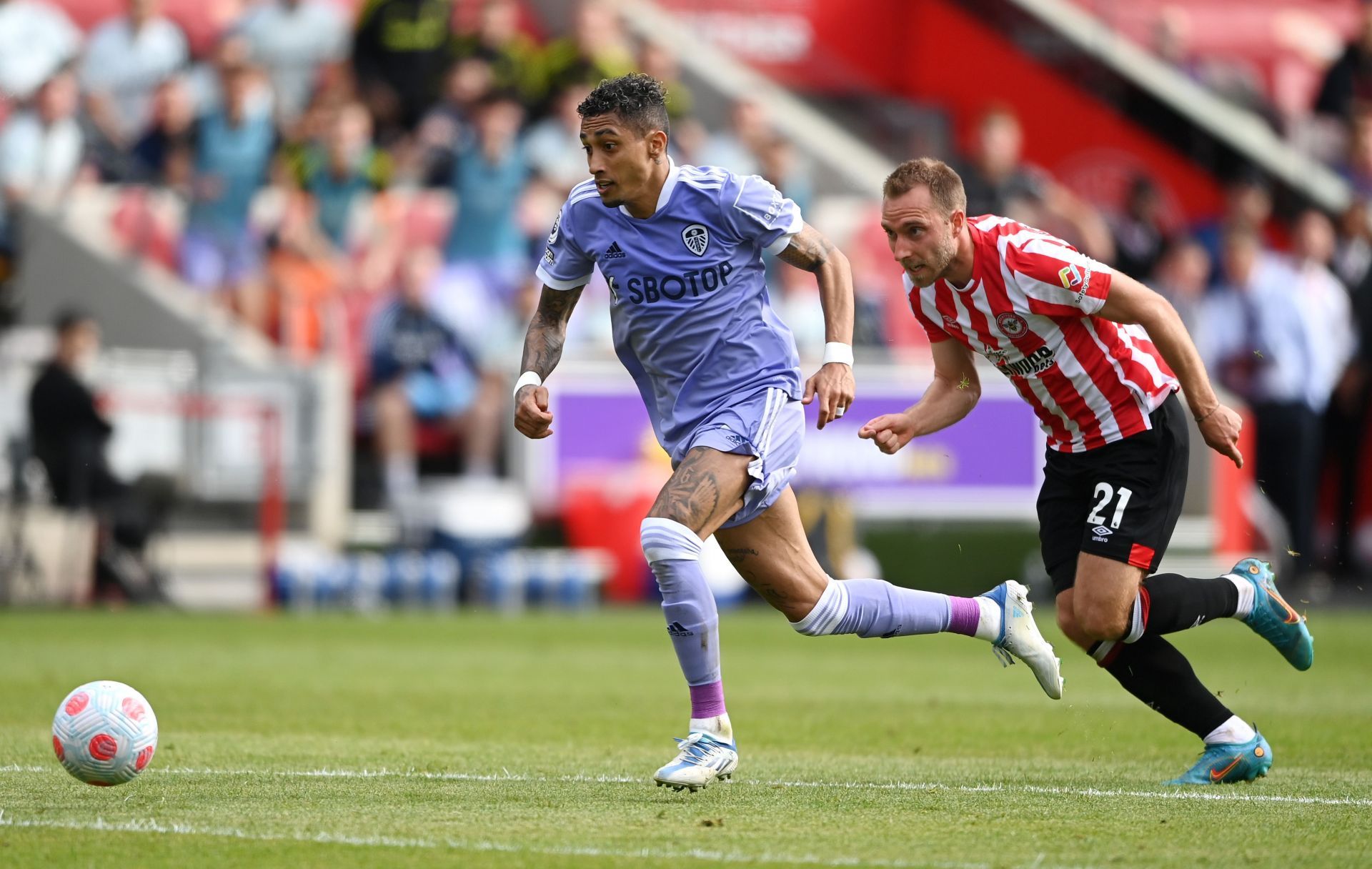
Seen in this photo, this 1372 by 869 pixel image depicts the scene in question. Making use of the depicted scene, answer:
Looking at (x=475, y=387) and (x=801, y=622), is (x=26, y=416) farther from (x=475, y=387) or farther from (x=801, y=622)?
(x=801, y=622)

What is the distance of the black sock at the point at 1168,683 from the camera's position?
23.5 ft

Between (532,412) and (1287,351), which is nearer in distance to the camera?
(532,412)

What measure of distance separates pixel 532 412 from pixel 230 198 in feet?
41.2

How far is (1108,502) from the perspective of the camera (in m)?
7.10

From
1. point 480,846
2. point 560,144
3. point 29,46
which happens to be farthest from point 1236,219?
point 480,846

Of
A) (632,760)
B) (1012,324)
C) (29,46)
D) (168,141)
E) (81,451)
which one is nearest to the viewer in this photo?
(1012,324)

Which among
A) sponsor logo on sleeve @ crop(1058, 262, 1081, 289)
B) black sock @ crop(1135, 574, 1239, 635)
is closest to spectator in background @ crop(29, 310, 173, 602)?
black sock @ crop(1135, 574, 1239, 635)

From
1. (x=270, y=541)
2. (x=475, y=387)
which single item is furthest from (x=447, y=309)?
(x=270, y=541)

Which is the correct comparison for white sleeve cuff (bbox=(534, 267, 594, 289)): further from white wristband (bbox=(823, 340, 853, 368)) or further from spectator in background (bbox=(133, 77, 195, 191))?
spectator in background (bbox=(133, 77, 195, 191))

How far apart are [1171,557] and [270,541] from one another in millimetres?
8189

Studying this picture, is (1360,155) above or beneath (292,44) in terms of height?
beneath

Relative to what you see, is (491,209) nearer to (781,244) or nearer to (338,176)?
(338,176)

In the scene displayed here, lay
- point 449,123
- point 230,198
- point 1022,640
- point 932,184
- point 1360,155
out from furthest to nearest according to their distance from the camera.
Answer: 1. point 1360,155
2. point 449,123
3. point 230,198
4. point 1022,640
5. point 932,184

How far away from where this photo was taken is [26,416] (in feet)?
53.2
